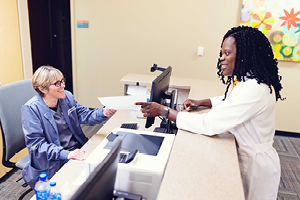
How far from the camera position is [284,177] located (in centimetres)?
253

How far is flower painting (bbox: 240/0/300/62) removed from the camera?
312 cm

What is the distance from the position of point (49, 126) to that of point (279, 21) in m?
2.95

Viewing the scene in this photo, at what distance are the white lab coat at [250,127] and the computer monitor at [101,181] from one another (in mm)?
488

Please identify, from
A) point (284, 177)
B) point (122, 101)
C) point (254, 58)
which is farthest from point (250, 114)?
point (284, 177)

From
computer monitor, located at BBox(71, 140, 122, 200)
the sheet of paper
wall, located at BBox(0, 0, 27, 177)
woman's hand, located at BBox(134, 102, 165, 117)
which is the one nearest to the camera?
computer monitor, located at BBox(71, 140, 122, 200)

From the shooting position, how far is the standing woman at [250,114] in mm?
1096

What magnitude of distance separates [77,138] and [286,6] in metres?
2.90

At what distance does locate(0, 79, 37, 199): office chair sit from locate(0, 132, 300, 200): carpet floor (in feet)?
1.61

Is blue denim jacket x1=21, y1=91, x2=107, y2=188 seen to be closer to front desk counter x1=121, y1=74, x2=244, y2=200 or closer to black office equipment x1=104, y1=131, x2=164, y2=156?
black office equipment x1=104, y1=131, x2=164, y2=156

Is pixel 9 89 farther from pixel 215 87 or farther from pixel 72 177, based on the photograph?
pixel 215 87

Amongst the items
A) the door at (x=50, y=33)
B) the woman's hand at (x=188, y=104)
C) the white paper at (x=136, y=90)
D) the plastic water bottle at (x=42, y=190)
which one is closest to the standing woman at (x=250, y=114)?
the woman's hand at (x=188, y=104)

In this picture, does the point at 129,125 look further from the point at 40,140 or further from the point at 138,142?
the point at 138,142

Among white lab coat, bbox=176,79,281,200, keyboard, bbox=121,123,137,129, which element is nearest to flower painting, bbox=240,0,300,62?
keyboard, bbox=121,123,137,129

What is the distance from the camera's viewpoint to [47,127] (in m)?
1.56
